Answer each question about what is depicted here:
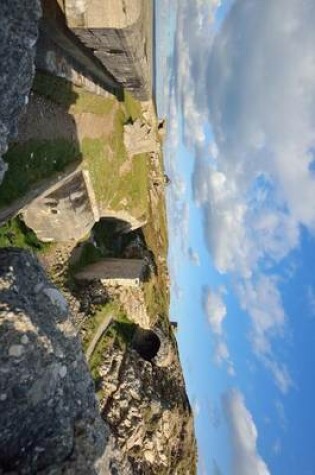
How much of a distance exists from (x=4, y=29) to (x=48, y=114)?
31.2ft

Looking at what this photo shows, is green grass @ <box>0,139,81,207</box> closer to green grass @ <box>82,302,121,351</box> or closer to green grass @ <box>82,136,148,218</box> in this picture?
green grass @ <box>82,136,148,218</box>

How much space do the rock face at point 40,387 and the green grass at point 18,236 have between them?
7.13 metres

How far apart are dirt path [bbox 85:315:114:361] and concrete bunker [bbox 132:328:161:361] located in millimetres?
3638

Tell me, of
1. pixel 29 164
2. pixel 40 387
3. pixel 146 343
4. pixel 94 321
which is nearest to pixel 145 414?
pixel 94 321

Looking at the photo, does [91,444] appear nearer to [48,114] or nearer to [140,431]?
[48,114]

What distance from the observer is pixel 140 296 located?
26.8 meters

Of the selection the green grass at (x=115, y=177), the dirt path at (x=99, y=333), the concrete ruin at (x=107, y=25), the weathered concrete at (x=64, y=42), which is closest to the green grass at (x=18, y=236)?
the green grass at (x=115, y=177)

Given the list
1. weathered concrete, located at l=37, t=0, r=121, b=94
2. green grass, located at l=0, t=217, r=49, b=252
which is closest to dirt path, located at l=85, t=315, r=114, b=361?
green grass, located at l=0, t=217, r=49, b=252

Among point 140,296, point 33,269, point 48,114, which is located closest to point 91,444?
point 33,269

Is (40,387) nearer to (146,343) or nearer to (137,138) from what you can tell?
(146,343)

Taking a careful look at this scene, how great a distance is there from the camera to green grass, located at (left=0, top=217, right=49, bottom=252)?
1628 cm

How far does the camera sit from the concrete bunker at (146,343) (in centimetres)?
2755

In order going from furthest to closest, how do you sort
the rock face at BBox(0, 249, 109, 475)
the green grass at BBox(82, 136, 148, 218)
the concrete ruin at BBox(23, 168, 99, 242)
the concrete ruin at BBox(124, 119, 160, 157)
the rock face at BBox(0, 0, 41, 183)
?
the concrete ruin at BBox(124, 119, 160, 157)
the green grass at BBox(82, 136, 148, 218)
the concrete ruin at BBox(23, 168, 99, 242)
the rock face at BBox(0, 0, 41, 183)
the rock face at BBox(0, 249, 109, 475)

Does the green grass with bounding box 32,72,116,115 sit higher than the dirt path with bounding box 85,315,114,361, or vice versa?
the green grass with bounding box 32,72,116,115
